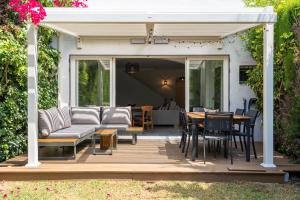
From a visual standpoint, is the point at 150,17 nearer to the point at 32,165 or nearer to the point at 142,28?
the point at 142,28

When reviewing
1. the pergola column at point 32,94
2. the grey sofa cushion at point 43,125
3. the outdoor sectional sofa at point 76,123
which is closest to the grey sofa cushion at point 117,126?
the outdoor sectional sofa at point 76,123

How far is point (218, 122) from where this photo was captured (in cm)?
731

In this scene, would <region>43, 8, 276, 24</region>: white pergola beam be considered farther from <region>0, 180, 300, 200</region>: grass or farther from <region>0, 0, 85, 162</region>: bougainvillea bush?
<region>0, 180, 300, 200</region>: grass

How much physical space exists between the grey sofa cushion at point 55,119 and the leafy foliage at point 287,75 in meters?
5.08

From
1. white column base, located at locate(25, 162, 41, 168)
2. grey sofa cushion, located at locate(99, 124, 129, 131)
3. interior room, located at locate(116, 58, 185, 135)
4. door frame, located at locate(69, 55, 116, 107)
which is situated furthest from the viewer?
interior room, located at locate(116, 58, 185, 135)

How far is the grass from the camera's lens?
573cm

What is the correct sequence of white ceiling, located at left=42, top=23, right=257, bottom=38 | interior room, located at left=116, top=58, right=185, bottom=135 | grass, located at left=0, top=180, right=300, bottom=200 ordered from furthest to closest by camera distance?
interior room, located at left=116, top=58, right=185, bottom=135 → white ceiling, located at left=42, top=23, right=257, bottom=38 → grass, located at left=0, top=180, right=300, bottom=200

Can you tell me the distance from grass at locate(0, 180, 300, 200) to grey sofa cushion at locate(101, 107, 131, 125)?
405 centimetres

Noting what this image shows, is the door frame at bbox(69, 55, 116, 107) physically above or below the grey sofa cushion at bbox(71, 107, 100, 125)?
above

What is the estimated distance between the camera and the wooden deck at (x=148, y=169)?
6.54 metres

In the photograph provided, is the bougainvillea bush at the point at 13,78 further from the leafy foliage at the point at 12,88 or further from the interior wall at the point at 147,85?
the interior wall at the point at 147,85

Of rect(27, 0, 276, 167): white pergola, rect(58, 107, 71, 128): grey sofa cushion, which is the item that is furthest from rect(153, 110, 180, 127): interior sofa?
rect(27, 0, 276, 167): white pergola

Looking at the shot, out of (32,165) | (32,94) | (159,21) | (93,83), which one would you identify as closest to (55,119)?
(32,94)

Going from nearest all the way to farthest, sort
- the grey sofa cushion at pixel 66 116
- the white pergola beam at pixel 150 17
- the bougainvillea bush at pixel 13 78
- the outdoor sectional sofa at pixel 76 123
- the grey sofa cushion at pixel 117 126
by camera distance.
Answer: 1. the white pergola beam at pixel 150 17
2. the bougainvillea bush at pixel 13 78
3. the outdoor sectional sofa at pixel 76 123
4. the grey sofa cushion at pixel 66 116
5. the grey sofa cushion at pixel 117 126
